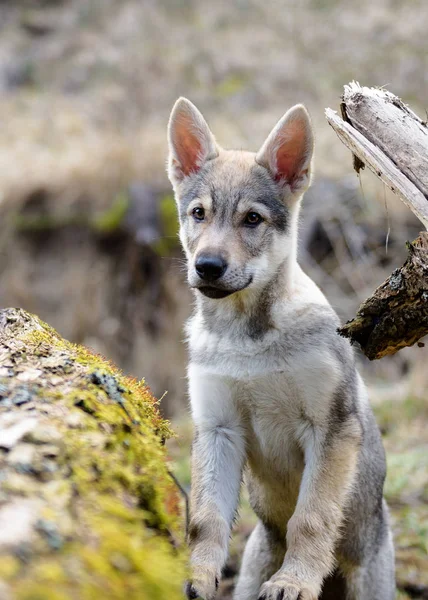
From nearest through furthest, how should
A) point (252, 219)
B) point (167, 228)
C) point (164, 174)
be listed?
point (252, 219)
point (167, 228)
point (164, 174)

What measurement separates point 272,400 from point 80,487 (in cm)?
208

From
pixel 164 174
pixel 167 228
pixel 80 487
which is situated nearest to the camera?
pixel 80 487

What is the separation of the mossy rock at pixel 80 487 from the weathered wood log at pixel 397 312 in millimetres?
1224

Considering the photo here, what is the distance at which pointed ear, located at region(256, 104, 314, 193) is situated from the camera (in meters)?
4.55

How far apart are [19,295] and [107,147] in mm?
3241

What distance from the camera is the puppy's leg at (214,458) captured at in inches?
152

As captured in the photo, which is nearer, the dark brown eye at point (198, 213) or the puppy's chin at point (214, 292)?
the puppy's chin at point (214, 292)

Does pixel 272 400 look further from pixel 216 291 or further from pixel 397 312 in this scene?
pixel 397 312

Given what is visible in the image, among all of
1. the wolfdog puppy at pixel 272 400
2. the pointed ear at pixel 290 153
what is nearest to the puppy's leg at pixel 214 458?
the wolfdog puppy at pixel 272 400

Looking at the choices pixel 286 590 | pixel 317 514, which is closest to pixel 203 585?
pixel 286 590

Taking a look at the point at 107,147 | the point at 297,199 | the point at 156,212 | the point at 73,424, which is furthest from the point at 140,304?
the point at 73,424

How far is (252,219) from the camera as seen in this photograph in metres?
4.43

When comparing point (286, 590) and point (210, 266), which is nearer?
point (286, 590)

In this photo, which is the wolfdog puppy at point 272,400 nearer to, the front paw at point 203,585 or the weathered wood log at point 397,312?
the front paw at point 203,585
